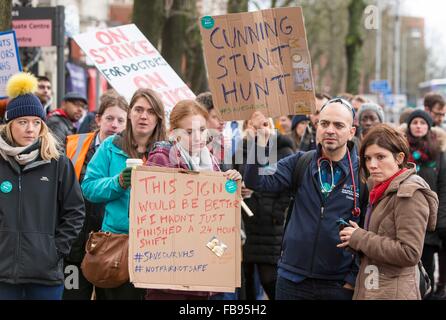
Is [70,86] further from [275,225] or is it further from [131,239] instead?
[131,239]

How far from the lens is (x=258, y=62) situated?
19.5 ft

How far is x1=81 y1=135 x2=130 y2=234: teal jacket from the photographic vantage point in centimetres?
575

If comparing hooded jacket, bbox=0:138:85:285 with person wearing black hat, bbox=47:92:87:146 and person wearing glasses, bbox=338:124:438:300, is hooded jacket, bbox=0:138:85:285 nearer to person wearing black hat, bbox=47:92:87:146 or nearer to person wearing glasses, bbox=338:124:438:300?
person wearing glasses, bbox=338:124:438:300

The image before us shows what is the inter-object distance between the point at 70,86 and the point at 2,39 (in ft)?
43.3

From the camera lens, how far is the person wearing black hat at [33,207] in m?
5.35

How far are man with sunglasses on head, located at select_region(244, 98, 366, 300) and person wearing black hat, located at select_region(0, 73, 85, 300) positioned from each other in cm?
128

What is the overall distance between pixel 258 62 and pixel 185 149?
904 mm

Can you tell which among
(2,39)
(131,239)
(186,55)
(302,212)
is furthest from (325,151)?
(186,55)

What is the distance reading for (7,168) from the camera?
→ 5.47m

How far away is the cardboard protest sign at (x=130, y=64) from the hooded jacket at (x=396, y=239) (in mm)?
2758

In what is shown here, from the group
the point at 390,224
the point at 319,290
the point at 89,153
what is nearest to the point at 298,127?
the point at 89,153

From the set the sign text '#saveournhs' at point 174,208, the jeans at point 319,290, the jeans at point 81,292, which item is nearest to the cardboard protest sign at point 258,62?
the sign text '#saveournhs' at point 174,208
